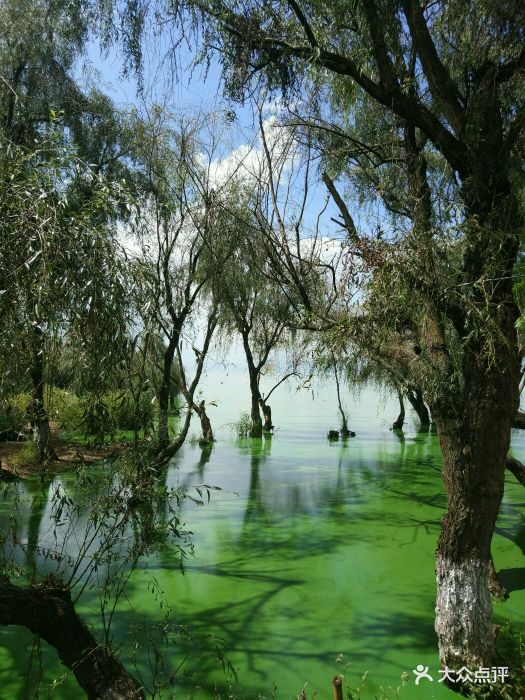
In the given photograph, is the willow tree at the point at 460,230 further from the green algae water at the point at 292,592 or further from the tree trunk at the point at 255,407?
→ the tree trunk at the point at 255,407

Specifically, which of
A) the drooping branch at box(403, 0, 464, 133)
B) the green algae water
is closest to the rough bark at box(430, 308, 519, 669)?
the green algae water

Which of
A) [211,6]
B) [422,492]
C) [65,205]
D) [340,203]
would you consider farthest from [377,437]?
[65,205]

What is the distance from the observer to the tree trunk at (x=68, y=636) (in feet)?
7.28

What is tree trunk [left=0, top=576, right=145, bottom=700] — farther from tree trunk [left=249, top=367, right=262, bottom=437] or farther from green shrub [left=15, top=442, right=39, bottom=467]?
tree trunk [left=249, top=367, right=262, bottom=437]

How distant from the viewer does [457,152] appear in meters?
3.30

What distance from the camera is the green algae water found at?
2.97m

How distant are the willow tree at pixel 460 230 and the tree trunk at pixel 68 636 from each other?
164 centimetres

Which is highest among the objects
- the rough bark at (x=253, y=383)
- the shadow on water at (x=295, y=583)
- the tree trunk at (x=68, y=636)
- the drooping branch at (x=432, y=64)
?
the drooping branch at (x=432, y=64)

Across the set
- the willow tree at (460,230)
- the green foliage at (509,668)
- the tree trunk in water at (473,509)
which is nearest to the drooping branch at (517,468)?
the green foliage at (509,668)

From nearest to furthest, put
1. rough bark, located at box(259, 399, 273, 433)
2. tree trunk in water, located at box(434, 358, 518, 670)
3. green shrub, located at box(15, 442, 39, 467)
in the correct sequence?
tree trunk in water, located at box(434, 358, 518, 670), green shrub, located at box(15, 442, 39, 467), rough bark, located at box(259, 399, 273, 433)

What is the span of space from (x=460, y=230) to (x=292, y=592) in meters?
2.66

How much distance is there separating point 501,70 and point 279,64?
1266 mm

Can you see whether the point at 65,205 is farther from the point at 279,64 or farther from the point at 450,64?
the point at 450,64

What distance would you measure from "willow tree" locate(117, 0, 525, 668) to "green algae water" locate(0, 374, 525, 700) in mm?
628
